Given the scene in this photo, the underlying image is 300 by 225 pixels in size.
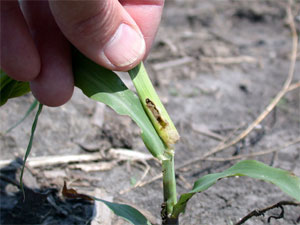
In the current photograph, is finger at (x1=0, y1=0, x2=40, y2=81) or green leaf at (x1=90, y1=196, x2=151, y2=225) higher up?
finger at (x1=0, y1=0, x2=40, y2=81)

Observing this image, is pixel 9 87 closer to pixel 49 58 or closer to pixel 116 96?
pixel 49 58

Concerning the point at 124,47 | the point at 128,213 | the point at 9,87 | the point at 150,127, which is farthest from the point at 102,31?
the point at 128,213

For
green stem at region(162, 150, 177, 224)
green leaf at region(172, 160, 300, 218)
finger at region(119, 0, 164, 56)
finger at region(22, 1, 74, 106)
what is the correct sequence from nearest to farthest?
green leaf at region(172, 160, 300, 218)
green stem at region(162, 150, 177, 224)
finger at region(22, 1, 74, 106)
finger at region(119, 0, 164, 56)

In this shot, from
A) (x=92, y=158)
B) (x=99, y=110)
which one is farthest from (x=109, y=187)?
(x=99, y=110)

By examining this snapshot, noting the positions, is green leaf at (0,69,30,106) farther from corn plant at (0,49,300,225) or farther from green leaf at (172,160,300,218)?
green leaf at (172,160,300,218)

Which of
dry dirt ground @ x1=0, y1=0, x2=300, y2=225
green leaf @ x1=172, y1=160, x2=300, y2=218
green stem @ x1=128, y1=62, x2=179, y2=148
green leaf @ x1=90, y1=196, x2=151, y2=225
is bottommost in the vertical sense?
dry dirt ground @ x1=0, y1=0, x2=300, y2=225

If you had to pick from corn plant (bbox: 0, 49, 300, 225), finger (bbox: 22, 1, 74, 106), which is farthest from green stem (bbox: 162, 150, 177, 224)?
finger (bbox: 22, 1, 74, 106)

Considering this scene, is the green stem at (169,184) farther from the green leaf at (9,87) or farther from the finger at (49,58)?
the green leaf at (9,87)
